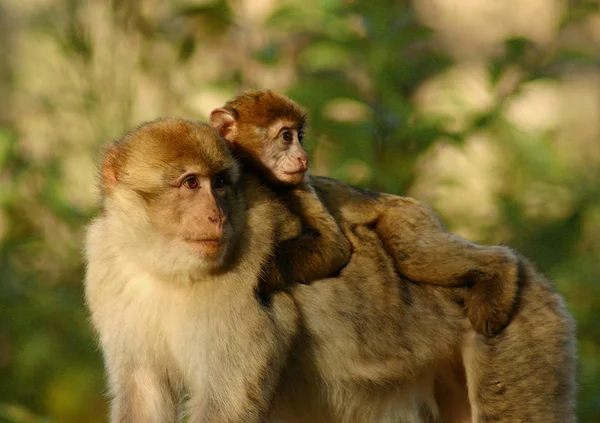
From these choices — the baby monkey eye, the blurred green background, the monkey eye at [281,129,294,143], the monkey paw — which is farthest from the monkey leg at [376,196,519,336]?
the blurred green background

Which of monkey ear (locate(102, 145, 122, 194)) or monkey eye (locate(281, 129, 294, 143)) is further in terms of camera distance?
monkey eye (locate(281, 129, 294, 143))

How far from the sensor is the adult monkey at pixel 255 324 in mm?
3967

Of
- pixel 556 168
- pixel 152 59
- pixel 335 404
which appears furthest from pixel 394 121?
pixel 335 404

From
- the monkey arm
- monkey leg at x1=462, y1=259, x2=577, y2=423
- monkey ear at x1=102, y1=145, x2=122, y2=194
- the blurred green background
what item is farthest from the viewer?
the blurred green background

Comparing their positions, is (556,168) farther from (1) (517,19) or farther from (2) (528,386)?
(2) (528,386)

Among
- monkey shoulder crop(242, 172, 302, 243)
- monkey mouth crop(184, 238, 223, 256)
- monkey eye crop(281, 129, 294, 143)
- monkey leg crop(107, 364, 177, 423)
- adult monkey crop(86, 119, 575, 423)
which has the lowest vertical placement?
monkey leg crop(107, 364, 177, 423)

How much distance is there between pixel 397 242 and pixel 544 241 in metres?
3.51

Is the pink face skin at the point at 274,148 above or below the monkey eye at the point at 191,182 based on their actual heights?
above

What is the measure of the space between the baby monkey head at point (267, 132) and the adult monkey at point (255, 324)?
25 centimetres

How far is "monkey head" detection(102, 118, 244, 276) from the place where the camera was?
3902 millimetres

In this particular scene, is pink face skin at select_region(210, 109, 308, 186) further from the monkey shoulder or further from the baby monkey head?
the monkey shoulder

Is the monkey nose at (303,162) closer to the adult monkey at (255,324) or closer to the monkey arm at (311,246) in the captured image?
the monkey arm at (311,246)

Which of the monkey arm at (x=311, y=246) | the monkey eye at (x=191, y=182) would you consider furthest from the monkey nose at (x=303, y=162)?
the monkey eye at (x=191, y=182)

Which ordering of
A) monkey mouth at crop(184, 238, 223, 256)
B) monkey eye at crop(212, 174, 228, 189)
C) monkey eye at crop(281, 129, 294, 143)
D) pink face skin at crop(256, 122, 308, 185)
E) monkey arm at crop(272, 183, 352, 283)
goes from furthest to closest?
monkey eye at crop(281, 129, 294, 143)
pink face skin at crop(256, 122, 308, 185)
monkey arm at crop(272, 183, 352, 283)
monkey eye at crop(212, 174, 228, 189)
monkey mouth at crop(184, 238, 223, 256)
